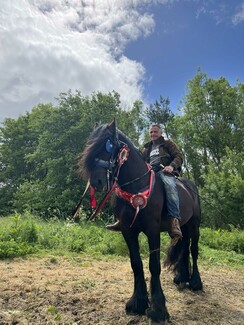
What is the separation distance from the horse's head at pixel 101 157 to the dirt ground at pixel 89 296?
1.66 meters

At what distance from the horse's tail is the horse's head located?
2631 millimetres

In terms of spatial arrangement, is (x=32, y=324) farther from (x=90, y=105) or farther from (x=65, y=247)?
(x=90, y=105)

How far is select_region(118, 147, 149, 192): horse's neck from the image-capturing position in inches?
157

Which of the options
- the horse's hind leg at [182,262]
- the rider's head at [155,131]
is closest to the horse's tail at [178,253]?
the horse's hind leg at [182,262]

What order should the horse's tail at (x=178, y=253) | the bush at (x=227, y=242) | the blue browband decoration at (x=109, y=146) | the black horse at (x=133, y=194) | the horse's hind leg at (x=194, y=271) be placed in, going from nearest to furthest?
the black horse at (x=133, y=194), the blue browband decoration at (x=109, y=146), the horse's hind leg at (x=194, y=271), the horse's tail at (x=178, y=253), the bush at (x=227, y=242)

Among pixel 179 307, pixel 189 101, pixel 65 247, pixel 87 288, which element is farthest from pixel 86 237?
pixel 189 101

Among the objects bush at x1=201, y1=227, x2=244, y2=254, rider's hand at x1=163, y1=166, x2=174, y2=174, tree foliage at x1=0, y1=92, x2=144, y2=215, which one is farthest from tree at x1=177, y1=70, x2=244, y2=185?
rider's hand at x1=163, y1=166, x2=174, y2=174

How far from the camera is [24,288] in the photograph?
4520 millimetres

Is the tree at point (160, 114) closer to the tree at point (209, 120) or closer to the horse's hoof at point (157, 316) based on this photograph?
the tree at point (209, 120)

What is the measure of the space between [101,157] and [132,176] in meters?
0.56

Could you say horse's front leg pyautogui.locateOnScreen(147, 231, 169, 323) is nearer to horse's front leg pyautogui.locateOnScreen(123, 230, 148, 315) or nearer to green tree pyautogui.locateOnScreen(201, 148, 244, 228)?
horse's front leg pyautogui.locateOnScreen(123, 230, 148, 315)

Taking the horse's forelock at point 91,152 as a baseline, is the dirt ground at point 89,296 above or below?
below

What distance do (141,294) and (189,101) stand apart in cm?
2977

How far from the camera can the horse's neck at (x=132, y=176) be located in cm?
399
